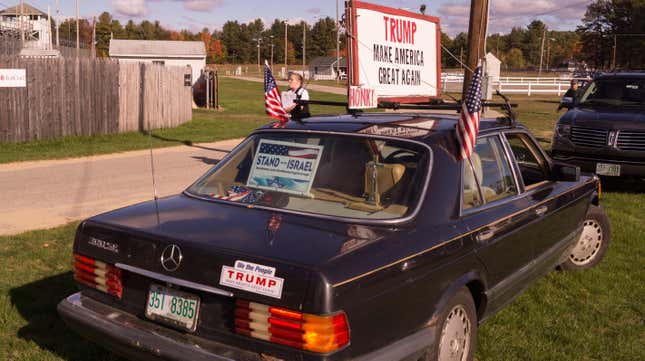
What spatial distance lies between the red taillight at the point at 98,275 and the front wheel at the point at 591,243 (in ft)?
14.5

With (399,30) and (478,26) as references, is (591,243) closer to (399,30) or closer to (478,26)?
(399,30)

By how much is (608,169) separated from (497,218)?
6.65m

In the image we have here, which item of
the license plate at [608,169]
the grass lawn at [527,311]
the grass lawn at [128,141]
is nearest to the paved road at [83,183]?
the grass lawn at [128,141]

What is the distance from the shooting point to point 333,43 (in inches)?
5576

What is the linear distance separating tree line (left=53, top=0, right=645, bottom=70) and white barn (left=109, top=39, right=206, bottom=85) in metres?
57.4

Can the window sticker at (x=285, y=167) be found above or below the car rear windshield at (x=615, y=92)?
below

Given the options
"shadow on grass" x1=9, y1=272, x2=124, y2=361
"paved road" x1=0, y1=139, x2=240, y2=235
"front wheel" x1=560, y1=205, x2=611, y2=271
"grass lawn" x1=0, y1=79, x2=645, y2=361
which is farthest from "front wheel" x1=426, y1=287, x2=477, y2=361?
"paved road" x1=0, y1=139, x2=240, y2=235

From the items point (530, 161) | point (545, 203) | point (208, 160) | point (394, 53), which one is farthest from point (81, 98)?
point (545, 203)

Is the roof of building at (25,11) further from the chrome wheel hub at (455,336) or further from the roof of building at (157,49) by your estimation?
the chrome wheel hub at (455,336)

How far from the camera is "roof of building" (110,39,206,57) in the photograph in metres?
49.7

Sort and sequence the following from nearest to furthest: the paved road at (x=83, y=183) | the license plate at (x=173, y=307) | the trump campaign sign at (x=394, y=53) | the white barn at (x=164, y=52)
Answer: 1. the license plate at (x=173, y=307)
2. the paved road at (x=83, y=183)
3. the trump campaign sign at (x=394, y=53)
4. the white barn at (x=164, y=52)

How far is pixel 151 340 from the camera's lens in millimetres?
3209

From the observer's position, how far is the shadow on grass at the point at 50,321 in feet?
14.1

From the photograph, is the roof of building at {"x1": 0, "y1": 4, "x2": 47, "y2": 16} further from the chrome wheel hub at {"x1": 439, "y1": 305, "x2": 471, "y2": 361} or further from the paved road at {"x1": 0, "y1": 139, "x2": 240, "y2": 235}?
the chrome wheel hub at {"x1": 439, "y1": 305, "x2": 471, "y2": 361}
